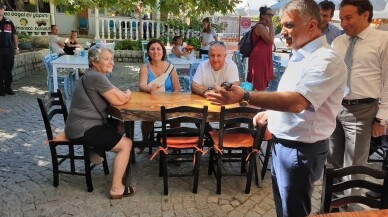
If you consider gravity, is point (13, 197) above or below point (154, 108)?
below

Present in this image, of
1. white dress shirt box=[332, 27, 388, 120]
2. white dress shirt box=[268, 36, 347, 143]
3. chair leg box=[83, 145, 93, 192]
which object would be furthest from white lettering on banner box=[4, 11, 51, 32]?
white dress shirt box=[268, 36, 347, 143]

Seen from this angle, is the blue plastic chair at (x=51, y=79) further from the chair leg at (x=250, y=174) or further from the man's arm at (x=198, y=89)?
the chair leg at (x=250, y=174)

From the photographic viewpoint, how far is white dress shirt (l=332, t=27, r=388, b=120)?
8.28 feet

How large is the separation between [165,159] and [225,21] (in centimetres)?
1121

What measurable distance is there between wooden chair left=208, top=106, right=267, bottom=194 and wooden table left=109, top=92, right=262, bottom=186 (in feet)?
0.47

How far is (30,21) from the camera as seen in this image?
12.5 metres

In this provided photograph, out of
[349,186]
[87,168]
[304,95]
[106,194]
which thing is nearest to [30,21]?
[87,168]

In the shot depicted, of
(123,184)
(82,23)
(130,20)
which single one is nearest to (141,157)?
(123,184)

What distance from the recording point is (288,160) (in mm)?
1927

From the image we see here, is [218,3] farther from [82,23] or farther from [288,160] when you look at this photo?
[82,23]

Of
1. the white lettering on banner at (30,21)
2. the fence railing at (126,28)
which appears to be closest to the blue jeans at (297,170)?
the fence railing at (126,28)

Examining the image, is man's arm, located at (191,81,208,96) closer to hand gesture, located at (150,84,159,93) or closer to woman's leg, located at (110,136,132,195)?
hand gesture, located at (150,84,159,93)

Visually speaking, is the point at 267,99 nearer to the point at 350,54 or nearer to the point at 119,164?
the point at 350,54

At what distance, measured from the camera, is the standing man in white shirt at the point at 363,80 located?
253 cm
